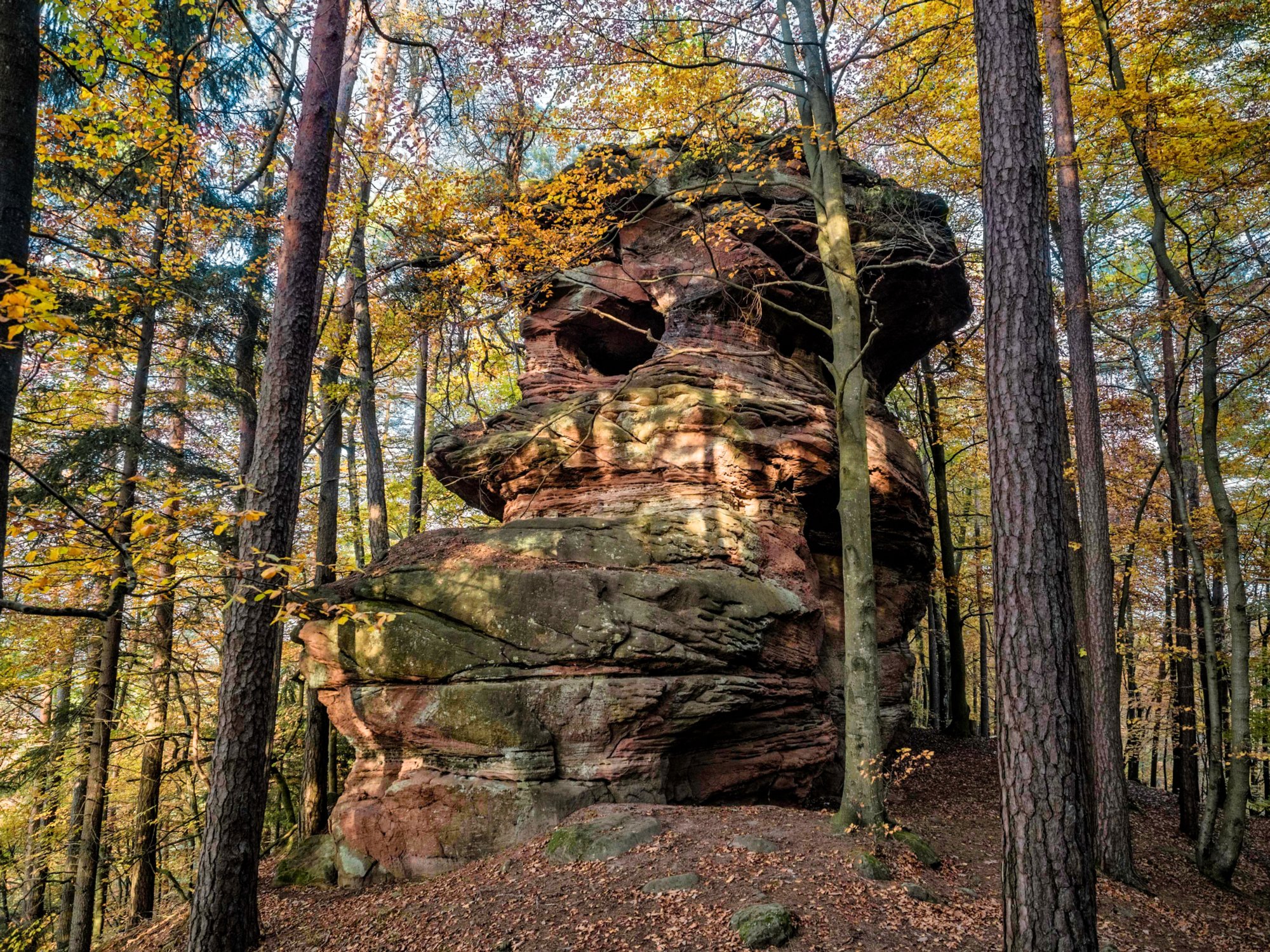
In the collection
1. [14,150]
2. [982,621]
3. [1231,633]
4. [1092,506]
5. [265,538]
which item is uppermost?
[14,150]

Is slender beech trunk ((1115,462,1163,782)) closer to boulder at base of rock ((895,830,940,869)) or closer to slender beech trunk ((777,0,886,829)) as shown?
slender beech trunk ((777,0,886,829))

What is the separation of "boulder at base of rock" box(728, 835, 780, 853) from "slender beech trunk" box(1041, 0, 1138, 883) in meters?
4.79

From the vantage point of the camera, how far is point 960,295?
1483 centimetres

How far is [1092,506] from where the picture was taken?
9.04 metres

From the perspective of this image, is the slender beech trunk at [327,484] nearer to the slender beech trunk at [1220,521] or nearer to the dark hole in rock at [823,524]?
the dark hole in rock at [823,524]

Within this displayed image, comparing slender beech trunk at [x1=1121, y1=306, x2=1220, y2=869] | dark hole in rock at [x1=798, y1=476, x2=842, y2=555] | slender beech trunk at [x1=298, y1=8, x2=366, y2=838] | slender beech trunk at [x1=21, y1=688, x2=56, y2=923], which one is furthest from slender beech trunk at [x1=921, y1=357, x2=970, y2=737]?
slender beech trunk at [x1=21, y1=688, x2=56, y2=923]

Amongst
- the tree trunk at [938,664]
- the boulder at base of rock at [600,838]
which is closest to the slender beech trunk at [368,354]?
the boulder at base of rock at [600,838]

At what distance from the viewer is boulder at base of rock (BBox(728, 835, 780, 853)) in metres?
6.95

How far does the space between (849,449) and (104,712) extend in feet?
36.9

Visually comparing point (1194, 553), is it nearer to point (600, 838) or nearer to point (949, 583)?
point (949, 583)

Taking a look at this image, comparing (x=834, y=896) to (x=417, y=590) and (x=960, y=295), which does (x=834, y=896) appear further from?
(x=960, y=295)

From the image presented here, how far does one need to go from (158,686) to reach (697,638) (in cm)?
916

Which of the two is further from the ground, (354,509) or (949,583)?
(354,509)

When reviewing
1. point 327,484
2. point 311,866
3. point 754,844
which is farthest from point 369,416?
point 754,844
